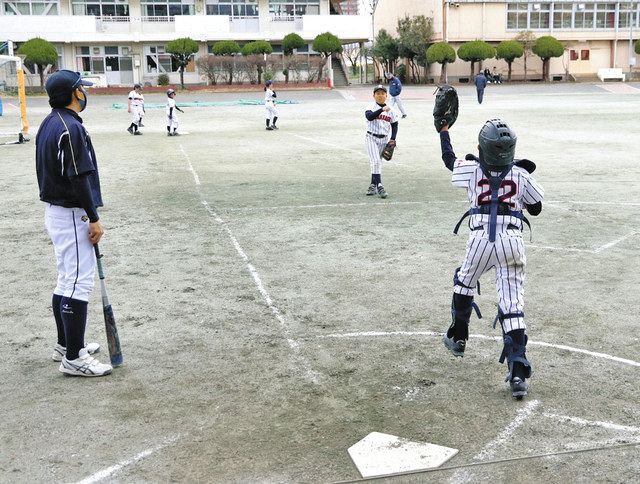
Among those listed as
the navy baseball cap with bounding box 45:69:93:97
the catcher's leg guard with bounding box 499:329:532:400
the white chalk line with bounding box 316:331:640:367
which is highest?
the navy baseball cap with bounding box 45:69:93:97

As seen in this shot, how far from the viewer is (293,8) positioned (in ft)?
219

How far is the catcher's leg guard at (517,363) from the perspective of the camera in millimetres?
5613

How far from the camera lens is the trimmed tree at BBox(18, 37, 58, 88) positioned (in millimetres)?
55531

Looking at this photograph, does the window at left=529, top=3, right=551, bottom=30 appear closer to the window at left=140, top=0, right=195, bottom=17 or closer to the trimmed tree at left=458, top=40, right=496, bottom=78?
the trimmed tree at left=458, top=40, right=496, bottom=78

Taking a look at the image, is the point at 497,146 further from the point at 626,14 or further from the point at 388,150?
the point at 626,14

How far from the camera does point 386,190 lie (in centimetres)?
1523

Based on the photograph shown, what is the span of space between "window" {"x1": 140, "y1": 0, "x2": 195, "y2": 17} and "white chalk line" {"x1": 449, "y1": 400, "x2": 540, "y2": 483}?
64.7 metres

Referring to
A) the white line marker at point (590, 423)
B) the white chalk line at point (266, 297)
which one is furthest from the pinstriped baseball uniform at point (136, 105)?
the white line marker at point (590, 423)

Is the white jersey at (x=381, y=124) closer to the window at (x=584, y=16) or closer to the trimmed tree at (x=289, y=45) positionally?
the trimmed tree at (x=289, y=45)

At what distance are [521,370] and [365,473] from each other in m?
1.66

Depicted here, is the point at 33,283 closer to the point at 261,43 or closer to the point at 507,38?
the point at 261,43

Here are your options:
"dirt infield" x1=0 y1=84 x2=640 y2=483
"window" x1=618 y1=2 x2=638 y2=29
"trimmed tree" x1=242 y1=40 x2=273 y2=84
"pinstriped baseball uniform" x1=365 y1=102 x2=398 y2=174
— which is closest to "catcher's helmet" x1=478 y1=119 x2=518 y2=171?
"dirt infield" x1=0 y1=84 x2=640 y2=483

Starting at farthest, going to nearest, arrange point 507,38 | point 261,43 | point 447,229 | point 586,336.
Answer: point 507,38 < point 261,43 < point 447,229 < point 586,336

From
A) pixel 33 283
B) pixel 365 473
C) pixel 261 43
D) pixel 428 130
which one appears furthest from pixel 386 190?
pixel 261 43
